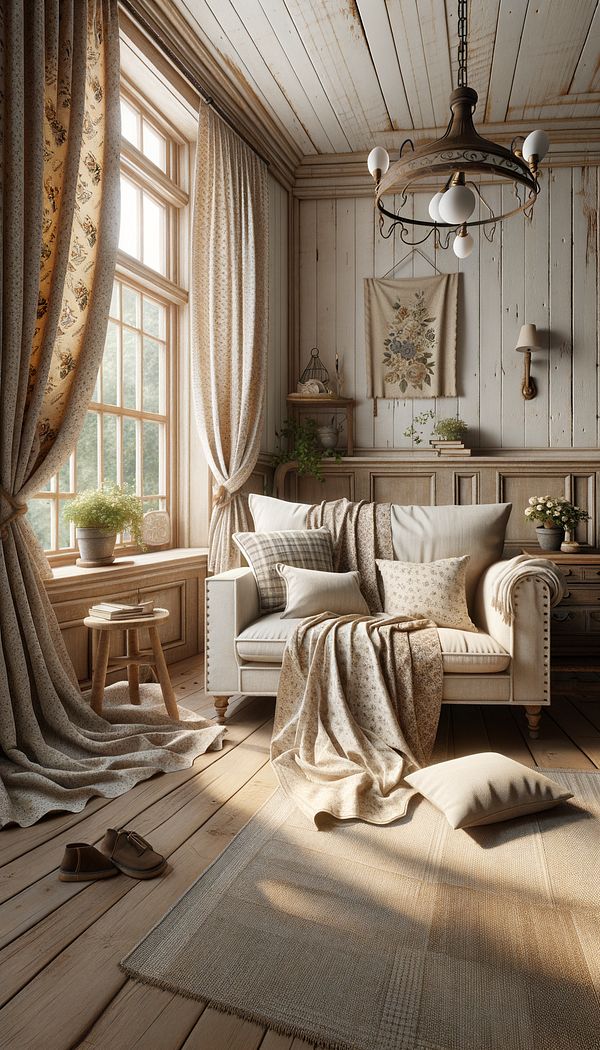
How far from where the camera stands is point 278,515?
3662 millimetres

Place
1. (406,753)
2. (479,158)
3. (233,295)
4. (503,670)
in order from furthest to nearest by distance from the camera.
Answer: (233,295)
(503,670)
(406,753)
(479,158)

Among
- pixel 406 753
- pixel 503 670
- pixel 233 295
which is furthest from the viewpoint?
pixel 233 295

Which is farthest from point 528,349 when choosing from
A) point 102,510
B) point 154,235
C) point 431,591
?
point 102,510

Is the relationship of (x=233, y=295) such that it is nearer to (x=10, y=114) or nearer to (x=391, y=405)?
(x=391, y=405)

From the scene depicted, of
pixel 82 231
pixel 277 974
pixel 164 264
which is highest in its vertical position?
pixel 164 264

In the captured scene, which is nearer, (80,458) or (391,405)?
(80,458)

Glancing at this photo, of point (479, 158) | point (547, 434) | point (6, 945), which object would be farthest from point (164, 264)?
point (6, 945)

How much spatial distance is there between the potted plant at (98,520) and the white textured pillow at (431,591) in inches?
49.1

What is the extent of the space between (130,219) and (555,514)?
2.89m

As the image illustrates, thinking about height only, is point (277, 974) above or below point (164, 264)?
below

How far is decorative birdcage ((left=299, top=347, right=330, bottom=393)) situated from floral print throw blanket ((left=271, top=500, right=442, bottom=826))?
2543mm

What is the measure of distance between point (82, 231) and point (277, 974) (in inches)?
104

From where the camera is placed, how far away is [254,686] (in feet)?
9.69

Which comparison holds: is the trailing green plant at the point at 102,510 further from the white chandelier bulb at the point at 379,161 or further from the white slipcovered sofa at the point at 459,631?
the white chandelier bulb at the point at 379,161
